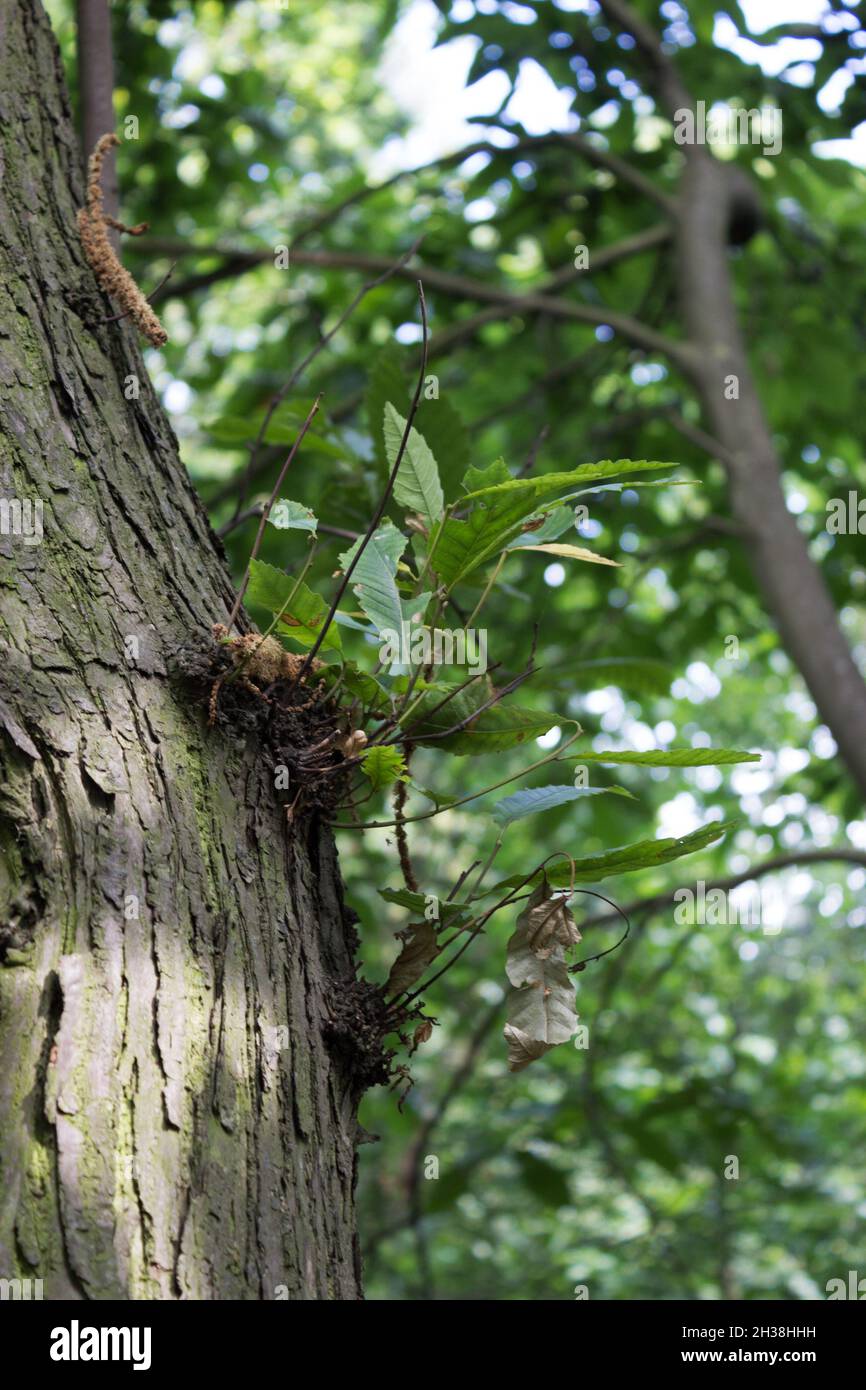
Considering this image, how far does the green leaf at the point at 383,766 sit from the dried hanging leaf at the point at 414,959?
143 mm

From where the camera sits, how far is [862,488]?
416cm

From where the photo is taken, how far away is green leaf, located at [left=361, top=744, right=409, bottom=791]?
1132 mm

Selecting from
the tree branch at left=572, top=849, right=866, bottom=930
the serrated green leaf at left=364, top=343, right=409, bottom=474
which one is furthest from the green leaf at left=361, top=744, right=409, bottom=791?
the tree branch at left=572, top=849, right=866, bottom=930

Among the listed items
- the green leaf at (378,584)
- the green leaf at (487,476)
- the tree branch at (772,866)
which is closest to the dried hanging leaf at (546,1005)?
the green leaf at (378,584)

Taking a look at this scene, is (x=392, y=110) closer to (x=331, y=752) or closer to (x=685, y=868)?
(x=685, y=868)

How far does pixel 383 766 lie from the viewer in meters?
1.15

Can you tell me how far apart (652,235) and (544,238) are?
469 mm

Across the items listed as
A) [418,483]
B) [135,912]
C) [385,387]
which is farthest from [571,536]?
[135,912]

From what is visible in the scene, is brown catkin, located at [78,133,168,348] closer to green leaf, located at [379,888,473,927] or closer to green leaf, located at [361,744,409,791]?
green leaf, located at [361,744,409,791]

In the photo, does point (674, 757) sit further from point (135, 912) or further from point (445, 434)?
point (445, 434)

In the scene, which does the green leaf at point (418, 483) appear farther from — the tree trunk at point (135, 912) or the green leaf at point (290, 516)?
the tree trunk at point (135, 912)

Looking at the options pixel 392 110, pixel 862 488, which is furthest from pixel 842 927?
pixel 392 110

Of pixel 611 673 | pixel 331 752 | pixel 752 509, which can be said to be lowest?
pixel 331 752
